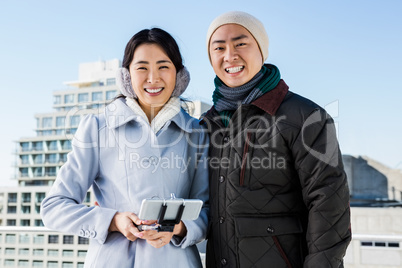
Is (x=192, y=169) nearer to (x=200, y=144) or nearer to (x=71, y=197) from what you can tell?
(x=200, y=144)

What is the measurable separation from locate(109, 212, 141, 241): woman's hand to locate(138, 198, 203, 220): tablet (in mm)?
140

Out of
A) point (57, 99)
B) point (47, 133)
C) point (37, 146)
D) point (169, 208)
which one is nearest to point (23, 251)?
point (37, 146)

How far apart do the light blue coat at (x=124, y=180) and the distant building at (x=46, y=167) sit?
59745mm

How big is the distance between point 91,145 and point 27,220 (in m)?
67.4

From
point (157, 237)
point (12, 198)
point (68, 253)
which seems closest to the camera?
point (157, 237)

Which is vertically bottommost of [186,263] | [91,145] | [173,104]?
[186,263]

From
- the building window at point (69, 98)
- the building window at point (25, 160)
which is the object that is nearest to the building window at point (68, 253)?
the building window at point (25, 160)

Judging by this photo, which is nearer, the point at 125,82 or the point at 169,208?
the point at 169,208

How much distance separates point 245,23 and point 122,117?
0.59 meters

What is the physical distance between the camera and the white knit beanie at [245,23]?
1.61 meters

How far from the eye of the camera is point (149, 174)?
1509 mm

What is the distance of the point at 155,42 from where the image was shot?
157 centimetres

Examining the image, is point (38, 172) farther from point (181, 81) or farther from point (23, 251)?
point (181, 81)

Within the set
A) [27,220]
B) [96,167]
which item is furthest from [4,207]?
[96,167]
